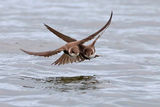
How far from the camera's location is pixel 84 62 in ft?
37.4

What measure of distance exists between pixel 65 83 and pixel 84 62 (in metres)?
1.85

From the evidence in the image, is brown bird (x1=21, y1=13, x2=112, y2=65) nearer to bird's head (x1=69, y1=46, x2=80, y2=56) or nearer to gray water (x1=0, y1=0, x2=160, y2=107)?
bird's head (x1=69, y1=46, x2=80, y2=56)

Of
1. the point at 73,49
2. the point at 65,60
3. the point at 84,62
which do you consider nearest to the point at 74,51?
the point at 73,49

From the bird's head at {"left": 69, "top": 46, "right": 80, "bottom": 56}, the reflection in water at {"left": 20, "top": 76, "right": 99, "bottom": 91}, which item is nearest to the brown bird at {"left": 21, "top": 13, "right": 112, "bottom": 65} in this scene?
the bird's head at {"left": 69, "top": 46, "right": 80, "bottom": 56}

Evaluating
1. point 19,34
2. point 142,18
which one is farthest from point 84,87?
point 142,18

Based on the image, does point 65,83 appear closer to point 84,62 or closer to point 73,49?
point 73,49

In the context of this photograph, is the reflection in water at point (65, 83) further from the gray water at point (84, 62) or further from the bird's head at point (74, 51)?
the bird's head at point (74, 51)

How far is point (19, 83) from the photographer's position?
965cm

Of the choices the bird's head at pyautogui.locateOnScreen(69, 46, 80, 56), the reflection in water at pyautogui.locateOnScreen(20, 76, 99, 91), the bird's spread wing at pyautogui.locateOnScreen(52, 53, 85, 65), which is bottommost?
the reflection in water at pyautogui.locateOnScreen(20, 76, 99, 91)

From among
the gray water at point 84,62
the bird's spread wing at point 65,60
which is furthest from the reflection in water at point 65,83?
the bird's spread wing at point 65,60

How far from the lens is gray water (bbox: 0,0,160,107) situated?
8.92 meters

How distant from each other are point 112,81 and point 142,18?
6123 mm

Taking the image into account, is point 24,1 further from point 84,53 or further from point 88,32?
point 84,53

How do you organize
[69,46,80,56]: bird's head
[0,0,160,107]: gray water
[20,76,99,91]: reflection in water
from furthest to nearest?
[20,76,99,91]: reflection in water, [0,0,160,107]: gray water, [69,46,80,56]: bird's head
